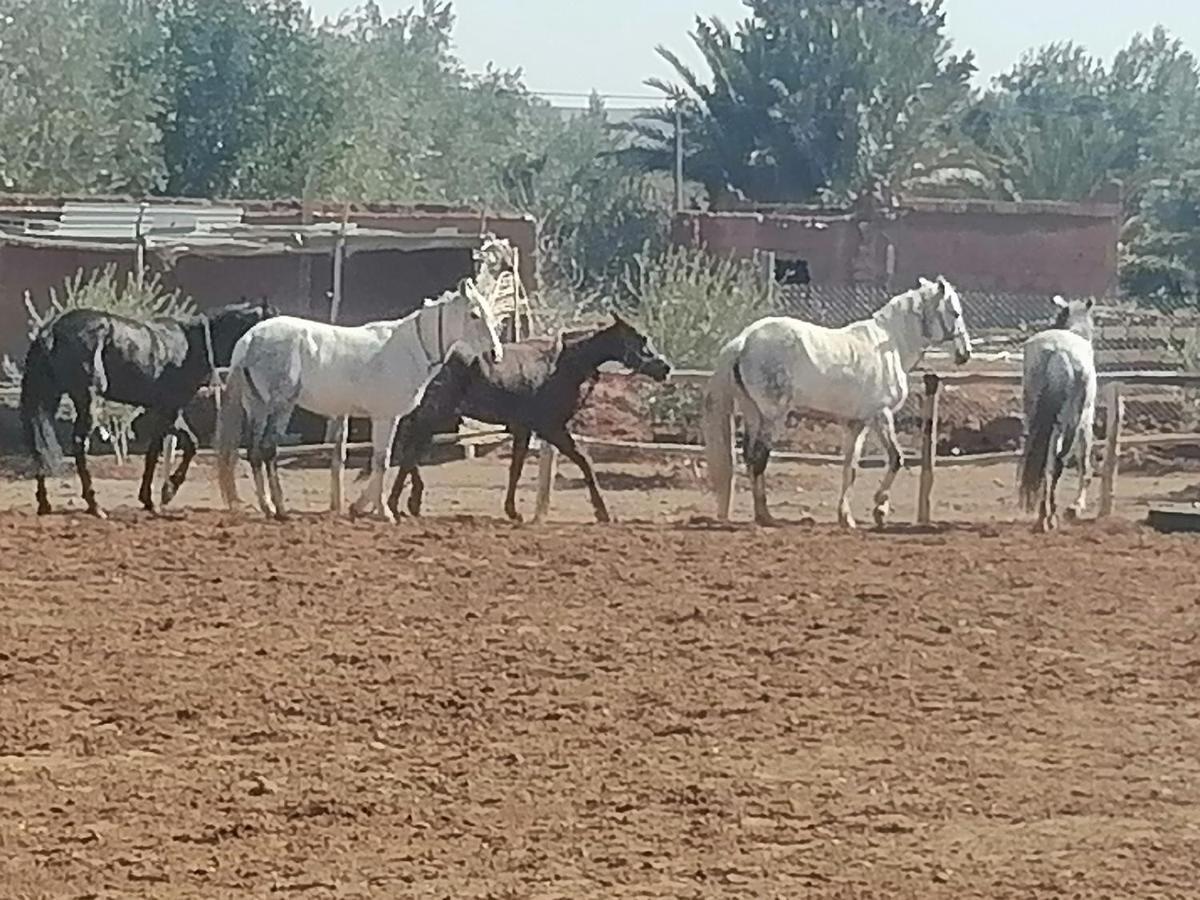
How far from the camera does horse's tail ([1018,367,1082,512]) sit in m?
13.0

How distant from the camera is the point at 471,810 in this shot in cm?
624

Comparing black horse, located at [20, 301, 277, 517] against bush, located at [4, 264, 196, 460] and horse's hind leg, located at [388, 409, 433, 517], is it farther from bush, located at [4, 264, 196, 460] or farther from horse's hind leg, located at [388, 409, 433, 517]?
bush, located at [4, 264, 196, 460]

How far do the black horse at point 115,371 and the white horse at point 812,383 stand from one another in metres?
3.14

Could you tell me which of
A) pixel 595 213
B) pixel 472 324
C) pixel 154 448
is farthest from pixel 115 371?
pixel 595 213

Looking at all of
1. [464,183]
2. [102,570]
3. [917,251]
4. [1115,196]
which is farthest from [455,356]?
[464,183]

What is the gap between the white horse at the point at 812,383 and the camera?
13289 mm

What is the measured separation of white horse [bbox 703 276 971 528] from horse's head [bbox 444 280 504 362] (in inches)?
56.4

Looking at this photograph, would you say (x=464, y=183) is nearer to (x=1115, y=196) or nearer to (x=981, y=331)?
(x=1115, y=196)

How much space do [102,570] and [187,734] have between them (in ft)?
11.5

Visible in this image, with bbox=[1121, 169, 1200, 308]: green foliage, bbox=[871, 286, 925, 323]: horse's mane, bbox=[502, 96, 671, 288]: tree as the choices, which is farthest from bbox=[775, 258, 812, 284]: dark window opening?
A: bbox=[871, 286, 925, 323]: horse's mane

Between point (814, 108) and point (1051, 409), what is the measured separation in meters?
31.7

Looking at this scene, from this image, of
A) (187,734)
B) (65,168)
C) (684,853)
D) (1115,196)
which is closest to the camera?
(684,853)

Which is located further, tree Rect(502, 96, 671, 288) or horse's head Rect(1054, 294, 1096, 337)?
tree Rect(502, 96, 671, 288)

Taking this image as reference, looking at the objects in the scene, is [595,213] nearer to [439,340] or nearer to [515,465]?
[515,465]
